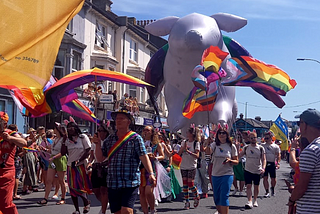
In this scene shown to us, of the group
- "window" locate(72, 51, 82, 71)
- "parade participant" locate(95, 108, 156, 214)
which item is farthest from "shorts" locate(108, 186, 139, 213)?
"window" locate(72, 51, 82, 71)

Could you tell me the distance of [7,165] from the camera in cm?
580

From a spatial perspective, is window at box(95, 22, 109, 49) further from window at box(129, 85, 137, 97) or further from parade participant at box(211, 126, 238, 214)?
parade participant at box(211, 126, 238, 214)

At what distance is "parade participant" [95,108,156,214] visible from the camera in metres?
5.62

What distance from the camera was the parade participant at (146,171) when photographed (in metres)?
8.17

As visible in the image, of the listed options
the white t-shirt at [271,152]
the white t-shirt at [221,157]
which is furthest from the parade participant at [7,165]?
the white t-shirt at [271,152]

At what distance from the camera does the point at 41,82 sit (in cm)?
319

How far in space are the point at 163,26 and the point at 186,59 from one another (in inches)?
55.1

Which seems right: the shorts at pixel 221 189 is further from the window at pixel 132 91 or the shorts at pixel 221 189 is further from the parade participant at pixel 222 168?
the window at pixel 132 91

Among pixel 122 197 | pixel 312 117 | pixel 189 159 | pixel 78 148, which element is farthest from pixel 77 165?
pixel 312 117

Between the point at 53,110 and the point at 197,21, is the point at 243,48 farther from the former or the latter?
the point at 53,110

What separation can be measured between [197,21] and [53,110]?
5700mm

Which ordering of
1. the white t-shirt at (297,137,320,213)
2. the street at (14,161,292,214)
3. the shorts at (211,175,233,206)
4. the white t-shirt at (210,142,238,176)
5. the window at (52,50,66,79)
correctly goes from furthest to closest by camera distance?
the window at (52,50,66,79)
the street at (14,161,292,214)
the white t-shirt at (210,142,238,176)
the shorts at (211,175,233,206)
the white t-shirt at (297,137,320,213)

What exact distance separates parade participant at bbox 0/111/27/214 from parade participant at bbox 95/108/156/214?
1155 millimetres

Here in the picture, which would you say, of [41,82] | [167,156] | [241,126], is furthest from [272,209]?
[241,126]
